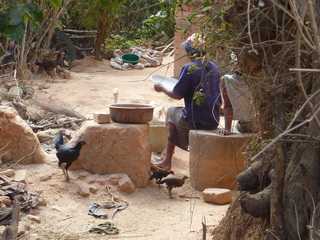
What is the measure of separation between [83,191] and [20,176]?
0.62m

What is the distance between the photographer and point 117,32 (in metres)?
19.2

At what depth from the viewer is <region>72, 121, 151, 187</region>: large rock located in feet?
23.4

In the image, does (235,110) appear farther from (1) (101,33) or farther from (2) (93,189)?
(1) (101,33)

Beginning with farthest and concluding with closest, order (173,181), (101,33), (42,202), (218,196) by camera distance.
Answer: (101,33) < (173,181) < (218,196) < (42,202)

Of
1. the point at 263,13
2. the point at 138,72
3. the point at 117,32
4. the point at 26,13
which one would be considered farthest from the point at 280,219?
the point at 117,32

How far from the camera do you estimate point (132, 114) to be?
7.18 m

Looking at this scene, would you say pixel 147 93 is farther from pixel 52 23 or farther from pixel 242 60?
pixel 242 60

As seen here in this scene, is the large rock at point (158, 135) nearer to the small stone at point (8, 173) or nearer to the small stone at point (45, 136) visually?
the small stone at point (45, 136)

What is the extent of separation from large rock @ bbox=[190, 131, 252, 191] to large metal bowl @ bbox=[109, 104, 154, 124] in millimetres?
493

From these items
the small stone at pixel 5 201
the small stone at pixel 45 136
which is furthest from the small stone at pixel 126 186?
the small stone at pixel 45 136

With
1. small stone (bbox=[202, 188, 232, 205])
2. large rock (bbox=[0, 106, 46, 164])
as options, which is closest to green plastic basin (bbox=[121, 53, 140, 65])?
large rock (bbox=[0, 106, 46, 164])

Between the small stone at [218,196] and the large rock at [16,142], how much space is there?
6.18ft

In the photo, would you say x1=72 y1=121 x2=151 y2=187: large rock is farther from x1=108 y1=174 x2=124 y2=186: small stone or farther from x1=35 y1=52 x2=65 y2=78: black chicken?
x1=35 y1=52 x2=65 y2=78: black chicken

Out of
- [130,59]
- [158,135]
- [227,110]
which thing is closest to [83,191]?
[227,110]
